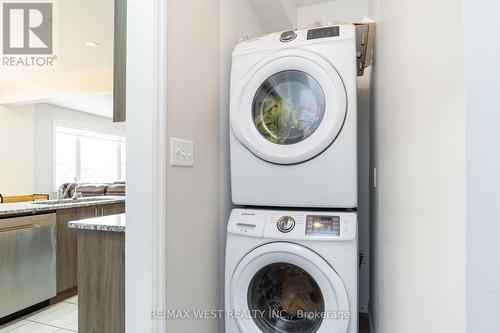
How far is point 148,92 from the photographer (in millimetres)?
1082

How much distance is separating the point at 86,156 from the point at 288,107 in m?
6.80

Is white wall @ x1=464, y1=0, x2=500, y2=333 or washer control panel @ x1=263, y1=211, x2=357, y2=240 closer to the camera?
white wall @ x1=464, y1=0, x2=500, y2=333

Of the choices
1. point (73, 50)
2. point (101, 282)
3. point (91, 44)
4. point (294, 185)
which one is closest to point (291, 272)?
point (294, 185)

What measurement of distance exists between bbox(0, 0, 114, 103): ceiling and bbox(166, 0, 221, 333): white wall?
1.71 meters

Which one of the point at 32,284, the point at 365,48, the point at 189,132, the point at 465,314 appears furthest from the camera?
the point at 32,284

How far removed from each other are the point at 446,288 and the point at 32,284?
3080 mm

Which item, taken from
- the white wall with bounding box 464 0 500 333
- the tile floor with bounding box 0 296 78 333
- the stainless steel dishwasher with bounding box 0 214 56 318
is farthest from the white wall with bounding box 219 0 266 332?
the stainless steel dishwasher with bounding box 0 214 56 318

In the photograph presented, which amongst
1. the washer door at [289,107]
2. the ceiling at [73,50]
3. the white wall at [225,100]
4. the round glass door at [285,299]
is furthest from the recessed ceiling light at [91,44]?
the round glass door at [285,299]

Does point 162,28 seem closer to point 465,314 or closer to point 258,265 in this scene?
point 258,265

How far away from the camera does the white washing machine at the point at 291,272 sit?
1.23 m

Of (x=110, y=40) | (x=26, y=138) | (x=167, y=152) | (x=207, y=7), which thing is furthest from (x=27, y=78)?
(x=167, y=152)

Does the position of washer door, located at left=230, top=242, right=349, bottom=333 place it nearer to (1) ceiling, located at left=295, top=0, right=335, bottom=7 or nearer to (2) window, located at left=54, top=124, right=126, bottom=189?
(1) ceiling, located at left=295, top=0, right=335, bottom=7

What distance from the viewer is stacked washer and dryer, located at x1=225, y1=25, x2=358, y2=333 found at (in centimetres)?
126

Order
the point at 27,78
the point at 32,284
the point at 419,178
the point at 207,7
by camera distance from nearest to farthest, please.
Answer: the point at 419,178
the point at 207,7
the point at 32,284
the point at 27,78
